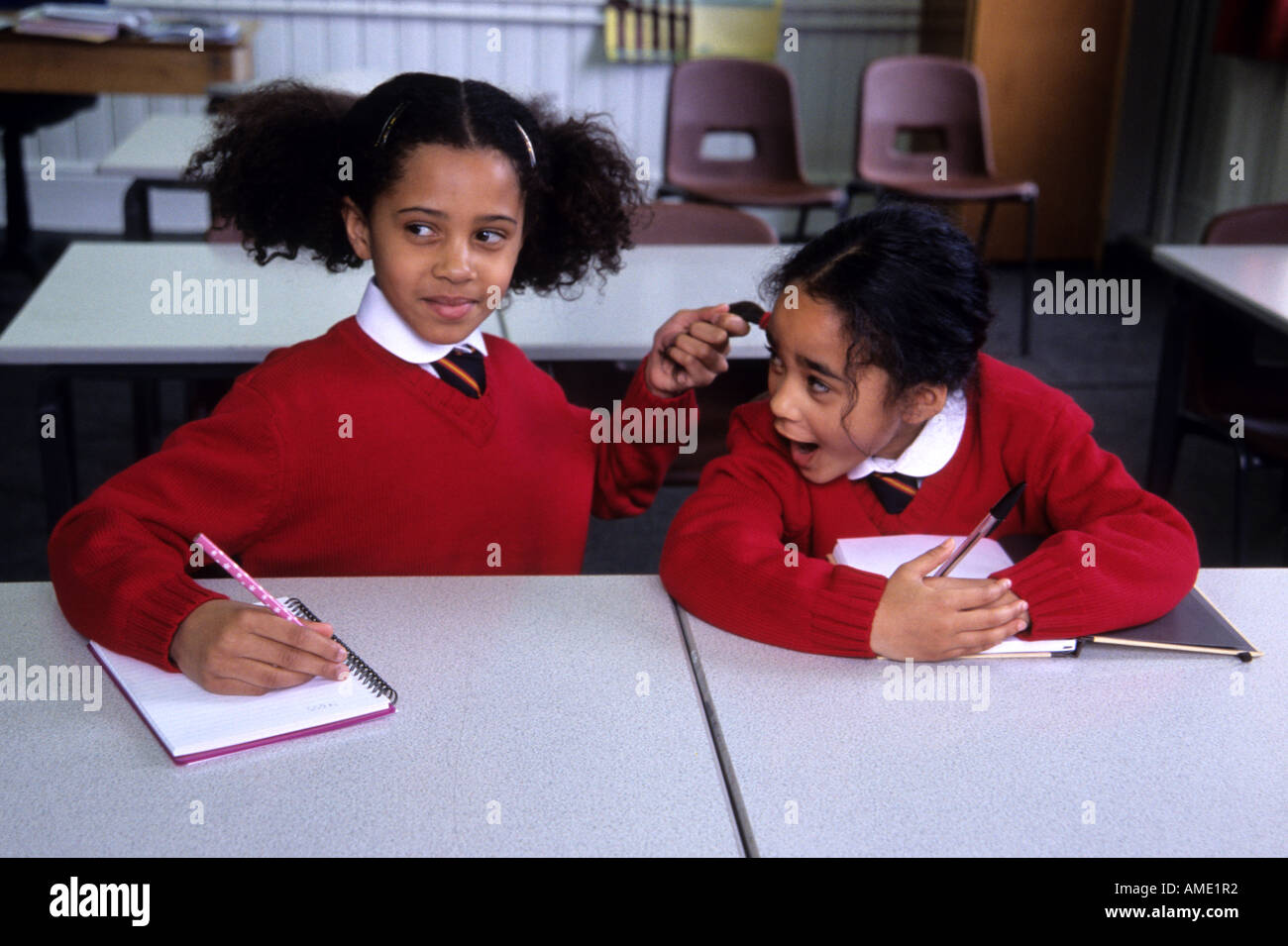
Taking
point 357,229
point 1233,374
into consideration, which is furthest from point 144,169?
point 1233,374

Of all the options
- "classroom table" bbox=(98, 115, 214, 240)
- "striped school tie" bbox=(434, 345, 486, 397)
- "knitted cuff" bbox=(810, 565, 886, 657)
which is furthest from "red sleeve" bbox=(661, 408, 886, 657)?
"classroom table" bbox=(98, 115, 214, 240)

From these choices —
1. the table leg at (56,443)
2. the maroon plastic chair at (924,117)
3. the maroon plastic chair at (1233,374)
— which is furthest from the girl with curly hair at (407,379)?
the maroon plastic chair at (924,117)

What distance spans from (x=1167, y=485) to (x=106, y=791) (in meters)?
2.35

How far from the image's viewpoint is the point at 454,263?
1.37 metres

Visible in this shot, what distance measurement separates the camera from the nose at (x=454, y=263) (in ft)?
4.46

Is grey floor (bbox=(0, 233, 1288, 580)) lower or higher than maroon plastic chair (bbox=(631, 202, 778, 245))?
lower

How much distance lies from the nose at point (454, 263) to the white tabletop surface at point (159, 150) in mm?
1501

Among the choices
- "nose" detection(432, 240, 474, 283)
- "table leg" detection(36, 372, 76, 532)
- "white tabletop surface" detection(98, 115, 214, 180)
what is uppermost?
"nose" detection(432, 240, 474, 283)

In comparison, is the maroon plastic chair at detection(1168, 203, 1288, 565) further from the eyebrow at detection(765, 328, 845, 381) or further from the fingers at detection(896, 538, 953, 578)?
the fingers at detection(896, 538, 953, 578)

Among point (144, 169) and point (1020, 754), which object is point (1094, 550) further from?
point (144, 169)

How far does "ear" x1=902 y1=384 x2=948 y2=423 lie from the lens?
4.26ft

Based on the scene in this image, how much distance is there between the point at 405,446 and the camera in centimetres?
143

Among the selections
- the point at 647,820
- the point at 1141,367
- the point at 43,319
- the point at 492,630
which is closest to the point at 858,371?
the point at 492,630

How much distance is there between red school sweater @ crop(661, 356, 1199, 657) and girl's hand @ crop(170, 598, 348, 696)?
0.35 meters
